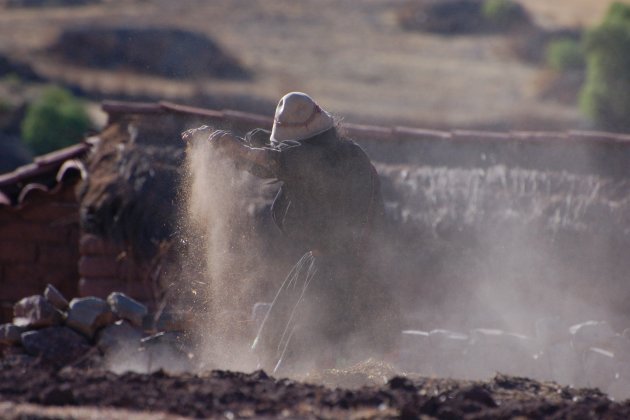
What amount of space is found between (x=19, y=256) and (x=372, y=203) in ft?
16.8

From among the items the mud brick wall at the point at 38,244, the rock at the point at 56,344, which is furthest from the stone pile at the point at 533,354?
the mud brick wall at the point at 38,244

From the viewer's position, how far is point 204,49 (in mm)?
41000

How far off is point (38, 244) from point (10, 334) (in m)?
3.73

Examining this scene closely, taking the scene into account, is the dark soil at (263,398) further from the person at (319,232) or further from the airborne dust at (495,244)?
the airborne dust at (495,244)

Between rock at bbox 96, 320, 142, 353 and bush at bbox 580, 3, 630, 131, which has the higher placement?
bush at bbox 580, 3, 630, 131

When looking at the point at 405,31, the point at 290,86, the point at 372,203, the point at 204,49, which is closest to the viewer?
the point at 372,203

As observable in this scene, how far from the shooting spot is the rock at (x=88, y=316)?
25.2 ft

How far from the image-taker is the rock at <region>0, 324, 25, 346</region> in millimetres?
7406

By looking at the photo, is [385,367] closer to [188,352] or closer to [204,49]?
[188,352]

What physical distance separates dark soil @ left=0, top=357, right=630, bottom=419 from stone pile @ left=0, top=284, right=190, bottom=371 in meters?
1.43

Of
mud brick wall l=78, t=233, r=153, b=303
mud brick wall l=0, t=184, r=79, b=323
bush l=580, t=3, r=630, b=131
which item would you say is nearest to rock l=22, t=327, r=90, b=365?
mud brick wall l=78, t=233, r=153, b=303

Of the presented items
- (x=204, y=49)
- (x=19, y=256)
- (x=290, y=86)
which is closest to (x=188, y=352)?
(x=19, y=256)

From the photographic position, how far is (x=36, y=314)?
7.53 meters

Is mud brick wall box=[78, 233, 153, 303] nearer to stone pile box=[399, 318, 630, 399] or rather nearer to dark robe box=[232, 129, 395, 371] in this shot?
stone pile box=[399, 318, 630, 399]
